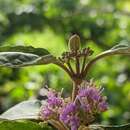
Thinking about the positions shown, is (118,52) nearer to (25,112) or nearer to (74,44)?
(74,44)

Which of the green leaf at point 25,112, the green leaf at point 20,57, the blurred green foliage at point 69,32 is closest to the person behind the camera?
the green leaf at point 20,57

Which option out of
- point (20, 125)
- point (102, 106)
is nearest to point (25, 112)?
point (20, 125)

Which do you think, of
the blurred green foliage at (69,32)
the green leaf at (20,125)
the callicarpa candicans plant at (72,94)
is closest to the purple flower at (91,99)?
the callicarpa candicans plant at (72,94)

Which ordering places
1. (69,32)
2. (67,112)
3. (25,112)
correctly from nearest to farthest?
(67,112), (25,112), (69,32)

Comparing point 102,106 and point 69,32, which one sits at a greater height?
point 69,32

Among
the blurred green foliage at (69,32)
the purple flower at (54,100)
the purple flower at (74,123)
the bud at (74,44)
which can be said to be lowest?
the purple flower at (74,123)

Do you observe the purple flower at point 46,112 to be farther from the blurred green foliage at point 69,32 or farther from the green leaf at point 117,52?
the blurred green foliage at point 69,32

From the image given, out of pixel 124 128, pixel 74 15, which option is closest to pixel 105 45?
pixel 74 15
